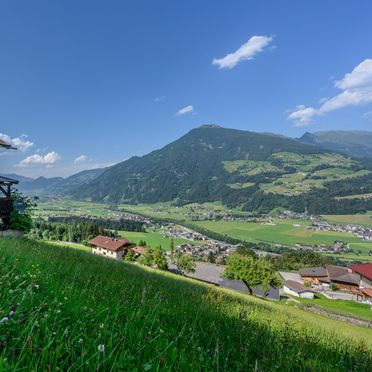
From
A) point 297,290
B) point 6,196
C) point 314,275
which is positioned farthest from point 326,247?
point 6,196

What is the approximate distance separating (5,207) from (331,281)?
95.9m

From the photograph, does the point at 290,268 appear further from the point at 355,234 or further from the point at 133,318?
the point at 133,318

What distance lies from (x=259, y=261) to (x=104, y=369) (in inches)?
1892

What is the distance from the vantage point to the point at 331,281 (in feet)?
297

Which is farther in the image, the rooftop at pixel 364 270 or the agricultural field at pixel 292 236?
the agricultural field at pixel 292 236

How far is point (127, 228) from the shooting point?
179500 millimetres

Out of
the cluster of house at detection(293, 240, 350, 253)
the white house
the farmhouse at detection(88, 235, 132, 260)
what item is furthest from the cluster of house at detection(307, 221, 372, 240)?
the farmhouse at detection(88, 235, 132, 260)

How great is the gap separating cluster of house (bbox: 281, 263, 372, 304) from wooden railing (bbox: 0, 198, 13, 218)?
242 feet

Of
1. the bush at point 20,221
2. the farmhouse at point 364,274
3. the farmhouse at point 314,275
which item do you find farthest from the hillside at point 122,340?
the farmhouse at point 314,275

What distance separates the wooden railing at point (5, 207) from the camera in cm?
1606

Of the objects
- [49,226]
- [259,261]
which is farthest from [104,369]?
[49,226]

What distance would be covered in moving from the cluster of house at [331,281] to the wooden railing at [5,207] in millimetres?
73699

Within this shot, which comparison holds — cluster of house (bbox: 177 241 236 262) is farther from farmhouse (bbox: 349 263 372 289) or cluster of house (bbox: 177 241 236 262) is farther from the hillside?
the hillside

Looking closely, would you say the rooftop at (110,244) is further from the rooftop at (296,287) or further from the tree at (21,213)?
the tree at (21,213)
